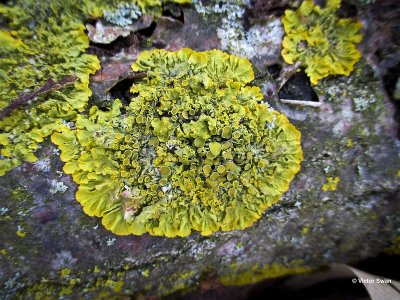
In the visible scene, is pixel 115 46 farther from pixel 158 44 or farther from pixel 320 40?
pixel 320 40

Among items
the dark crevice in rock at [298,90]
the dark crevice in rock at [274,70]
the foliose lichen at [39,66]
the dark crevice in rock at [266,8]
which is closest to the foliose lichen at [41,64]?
the foliose lichen at [39,66]

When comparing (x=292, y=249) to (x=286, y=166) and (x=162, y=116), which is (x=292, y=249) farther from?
(x=162, y=116)

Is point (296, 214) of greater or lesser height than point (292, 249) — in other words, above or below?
above

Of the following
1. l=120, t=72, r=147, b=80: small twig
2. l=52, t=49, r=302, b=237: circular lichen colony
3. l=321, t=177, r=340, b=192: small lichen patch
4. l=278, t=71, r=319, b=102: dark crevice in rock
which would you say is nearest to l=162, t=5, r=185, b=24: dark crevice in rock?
l=52, t=49, r=302, b=237: circular lichen colony

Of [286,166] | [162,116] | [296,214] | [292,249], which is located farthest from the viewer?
[292,249]

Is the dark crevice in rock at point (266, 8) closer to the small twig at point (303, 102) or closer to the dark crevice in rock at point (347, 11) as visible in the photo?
the dark crevice in rock at point (347, 11)

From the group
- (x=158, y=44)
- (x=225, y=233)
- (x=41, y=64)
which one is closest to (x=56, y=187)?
(x=41, y=64)

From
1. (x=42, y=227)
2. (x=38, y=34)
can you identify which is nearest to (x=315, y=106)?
(x=38, y=34)

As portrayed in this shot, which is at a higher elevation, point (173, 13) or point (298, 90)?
point (173, 13)
